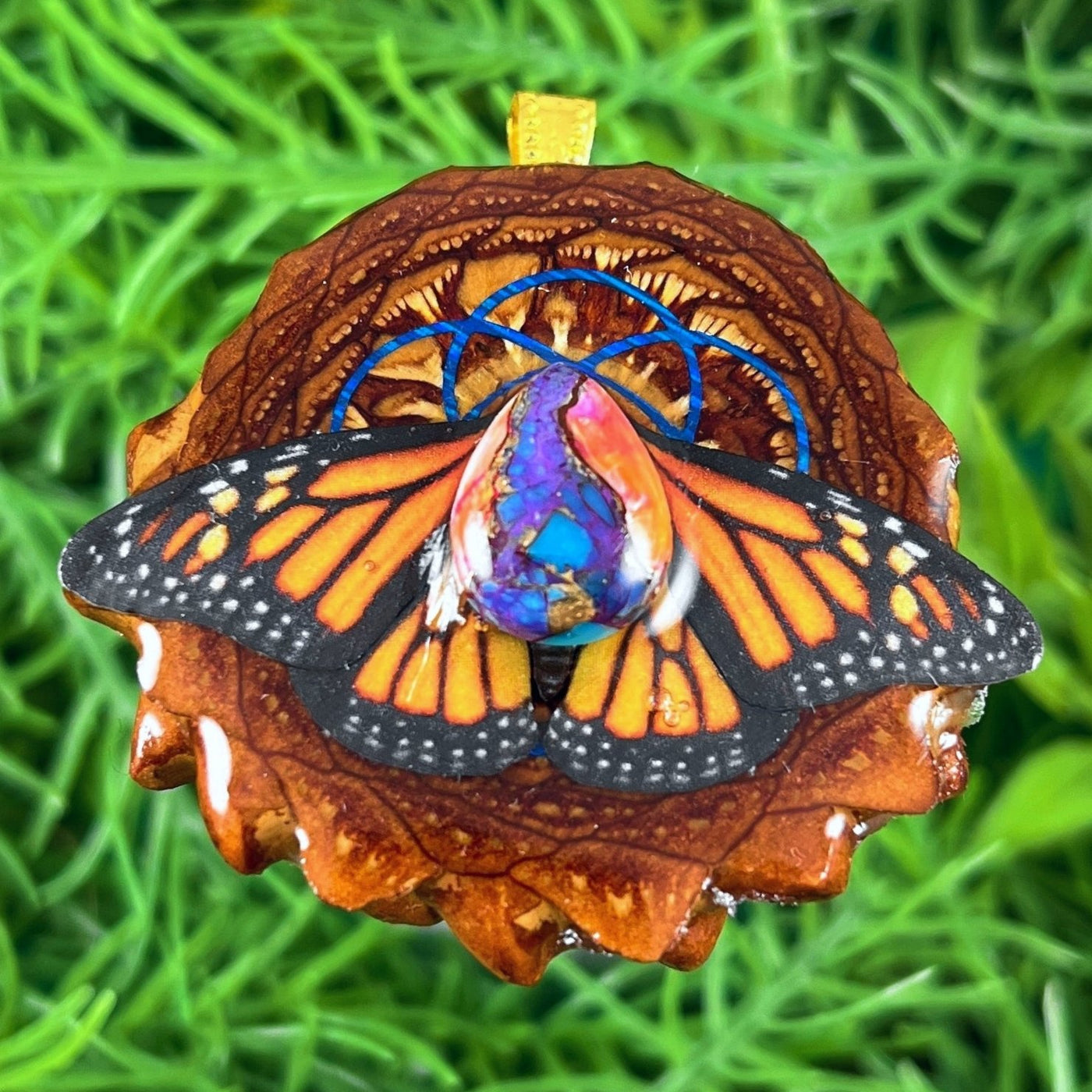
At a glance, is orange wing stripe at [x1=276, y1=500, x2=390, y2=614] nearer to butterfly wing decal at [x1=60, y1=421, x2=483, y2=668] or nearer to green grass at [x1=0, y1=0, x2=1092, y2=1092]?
butterfly wing decal at [x1=60, y1=421, x2=483, y2=668]

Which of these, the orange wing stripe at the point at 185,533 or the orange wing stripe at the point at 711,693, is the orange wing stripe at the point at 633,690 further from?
the orange wing stripe at the point at 185,533

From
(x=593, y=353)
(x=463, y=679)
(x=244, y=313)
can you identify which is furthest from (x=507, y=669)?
(x=244, y=313)

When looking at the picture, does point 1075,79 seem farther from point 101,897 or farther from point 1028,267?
point 101,897

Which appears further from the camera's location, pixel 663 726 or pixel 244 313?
pixel 244 313

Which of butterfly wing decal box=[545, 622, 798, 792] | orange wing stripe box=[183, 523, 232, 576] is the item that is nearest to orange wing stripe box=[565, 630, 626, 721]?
butterfly wing decal box=[545, 622, 798, 792]

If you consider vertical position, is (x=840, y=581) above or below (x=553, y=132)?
below

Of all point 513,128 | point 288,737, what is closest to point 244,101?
point 513,128

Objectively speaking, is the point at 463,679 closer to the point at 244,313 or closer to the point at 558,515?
the point at 558,515
